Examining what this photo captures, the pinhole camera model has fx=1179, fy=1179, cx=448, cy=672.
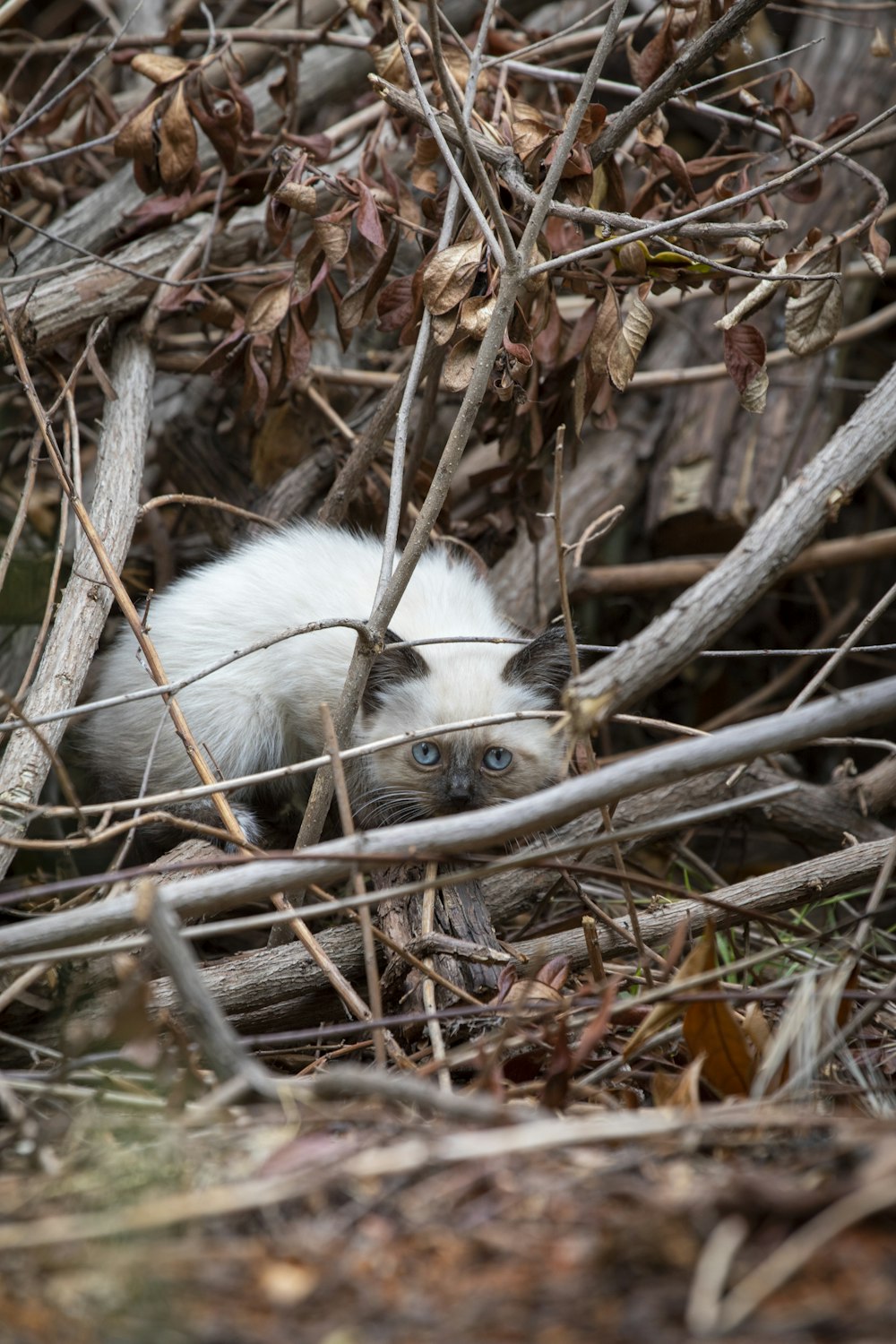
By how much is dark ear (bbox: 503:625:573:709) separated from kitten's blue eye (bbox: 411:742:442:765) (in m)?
0.33

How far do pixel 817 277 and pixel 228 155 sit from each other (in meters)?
2.16

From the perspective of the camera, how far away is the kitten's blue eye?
3.81 meters

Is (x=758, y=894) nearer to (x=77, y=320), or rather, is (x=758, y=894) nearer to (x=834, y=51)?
(x=77, y=320)

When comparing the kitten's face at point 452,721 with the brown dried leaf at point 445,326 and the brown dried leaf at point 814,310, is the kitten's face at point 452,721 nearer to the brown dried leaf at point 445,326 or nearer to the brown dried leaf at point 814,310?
the brown dried leaf at point 445,326

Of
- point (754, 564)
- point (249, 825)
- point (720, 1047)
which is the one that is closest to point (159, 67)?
point (249, 825)

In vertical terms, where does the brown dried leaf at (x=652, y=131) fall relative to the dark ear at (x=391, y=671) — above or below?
above

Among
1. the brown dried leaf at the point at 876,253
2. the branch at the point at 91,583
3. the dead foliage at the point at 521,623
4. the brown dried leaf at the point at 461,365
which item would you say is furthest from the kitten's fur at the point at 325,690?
the brown dried leaf at the point at 876,253

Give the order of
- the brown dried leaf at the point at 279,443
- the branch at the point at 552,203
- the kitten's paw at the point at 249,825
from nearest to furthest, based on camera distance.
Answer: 1. the branch at the point at 552,203
2. the kitten's paw at the point at 249,825
3. the brown dried leaf at the point at 279,443

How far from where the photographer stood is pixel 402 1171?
1.60 meters

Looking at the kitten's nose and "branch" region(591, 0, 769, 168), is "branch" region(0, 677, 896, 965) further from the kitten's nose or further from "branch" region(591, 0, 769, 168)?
"branch" region(591, 0, 769, 168)

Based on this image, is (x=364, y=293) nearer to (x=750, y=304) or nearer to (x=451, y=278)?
(x=451, y=278)

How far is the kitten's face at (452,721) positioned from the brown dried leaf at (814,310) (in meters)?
1.14

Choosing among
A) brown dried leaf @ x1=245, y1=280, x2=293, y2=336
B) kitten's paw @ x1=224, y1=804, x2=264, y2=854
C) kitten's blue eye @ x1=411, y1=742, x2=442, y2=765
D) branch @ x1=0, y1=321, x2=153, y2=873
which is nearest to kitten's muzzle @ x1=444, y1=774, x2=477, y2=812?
kitten's blue eye @ x1=411, y1=742, x2=442, y2=765

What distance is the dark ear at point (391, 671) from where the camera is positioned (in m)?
3.75
